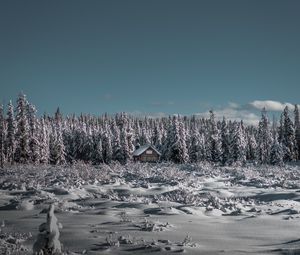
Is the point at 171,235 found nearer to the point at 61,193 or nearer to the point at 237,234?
the point at 237,234

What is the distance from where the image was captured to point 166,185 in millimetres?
23141

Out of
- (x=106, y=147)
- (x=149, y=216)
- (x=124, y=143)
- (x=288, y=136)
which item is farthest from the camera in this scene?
(x=106, y=147)

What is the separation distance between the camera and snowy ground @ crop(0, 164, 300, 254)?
30.6ft

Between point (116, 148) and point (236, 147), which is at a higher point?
point (116, 148)

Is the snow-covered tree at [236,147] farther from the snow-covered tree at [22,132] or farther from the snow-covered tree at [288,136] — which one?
the snow-covered tree at [22,132]

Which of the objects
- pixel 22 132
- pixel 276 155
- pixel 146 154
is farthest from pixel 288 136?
pixel 22 132

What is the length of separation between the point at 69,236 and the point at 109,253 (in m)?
1.78

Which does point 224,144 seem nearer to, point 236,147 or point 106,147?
point 236,147

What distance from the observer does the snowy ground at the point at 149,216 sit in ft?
30.6

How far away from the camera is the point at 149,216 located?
1357 cm

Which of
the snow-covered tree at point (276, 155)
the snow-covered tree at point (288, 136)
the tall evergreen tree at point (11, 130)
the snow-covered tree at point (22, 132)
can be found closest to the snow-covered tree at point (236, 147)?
the snow-covered tree at point (276, 155)

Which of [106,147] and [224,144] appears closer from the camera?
[224,144]

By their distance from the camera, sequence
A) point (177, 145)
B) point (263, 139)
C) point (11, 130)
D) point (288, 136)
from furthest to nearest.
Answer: point (263, 139) → point (288, 136) → point (177, 145) → point (11, 130)

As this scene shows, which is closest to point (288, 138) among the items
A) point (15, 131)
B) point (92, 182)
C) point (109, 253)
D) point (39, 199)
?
point (15, 131)
